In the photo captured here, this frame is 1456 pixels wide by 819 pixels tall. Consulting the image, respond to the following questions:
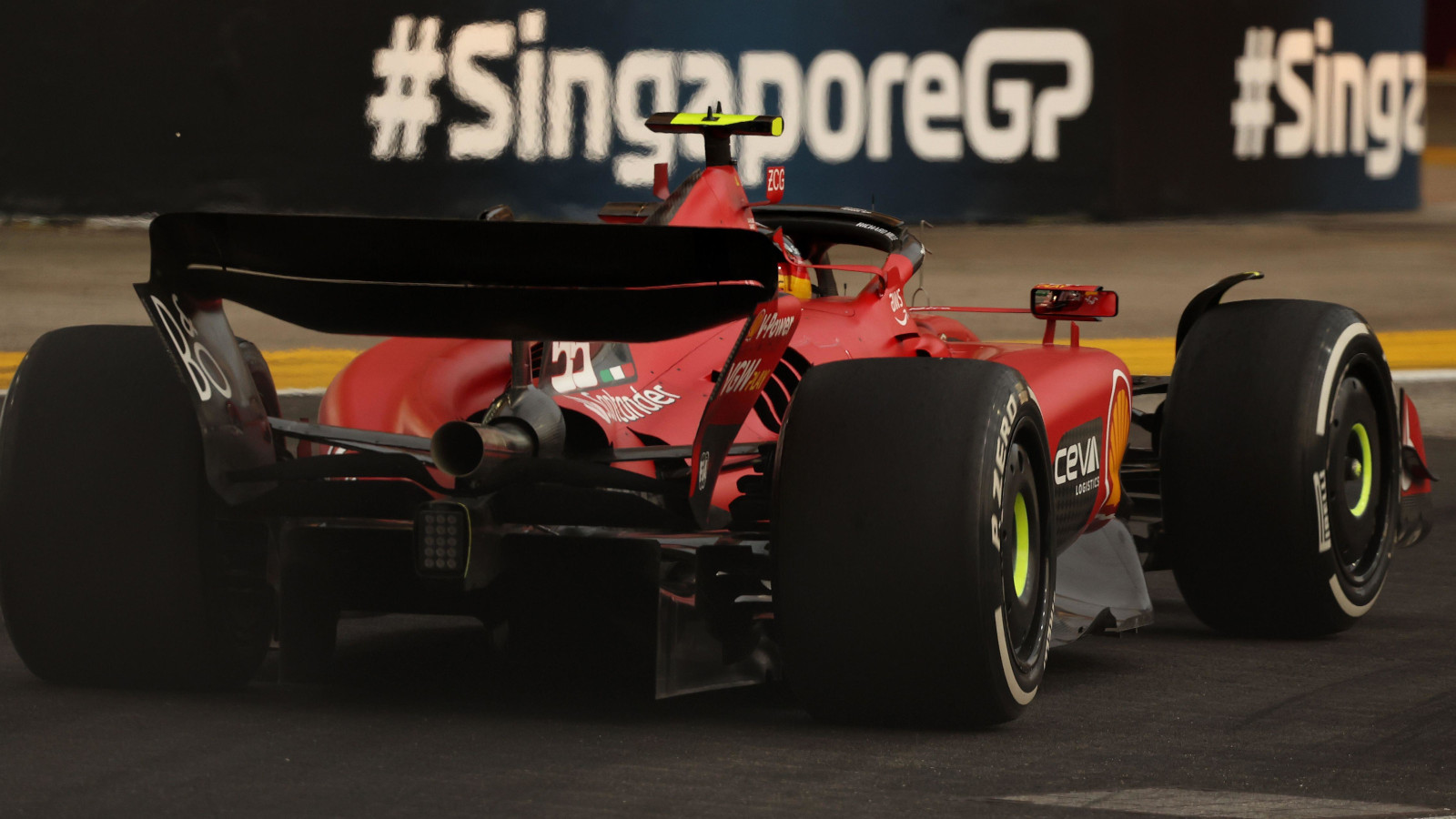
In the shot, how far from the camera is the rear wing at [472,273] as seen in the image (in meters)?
4.66

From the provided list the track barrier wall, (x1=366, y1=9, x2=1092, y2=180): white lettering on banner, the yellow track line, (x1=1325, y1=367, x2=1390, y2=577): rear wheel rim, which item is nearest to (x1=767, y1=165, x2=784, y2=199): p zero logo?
(x1=1325, y1=367, x2=1390, y2=577): rear wheel rim

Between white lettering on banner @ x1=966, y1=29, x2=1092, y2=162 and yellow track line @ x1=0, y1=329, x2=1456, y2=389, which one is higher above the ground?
white lettering on banner @ x1=966, y1=29, x2=1092, y2=162

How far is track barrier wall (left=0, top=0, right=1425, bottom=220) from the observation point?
657 inches

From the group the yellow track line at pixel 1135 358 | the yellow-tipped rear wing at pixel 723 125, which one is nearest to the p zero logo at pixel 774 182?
the yellow-tipped rear wing at pixel 723 125

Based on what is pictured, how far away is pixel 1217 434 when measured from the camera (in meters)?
6.29

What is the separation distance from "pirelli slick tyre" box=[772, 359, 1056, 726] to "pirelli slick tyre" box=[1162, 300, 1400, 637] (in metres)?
1.51

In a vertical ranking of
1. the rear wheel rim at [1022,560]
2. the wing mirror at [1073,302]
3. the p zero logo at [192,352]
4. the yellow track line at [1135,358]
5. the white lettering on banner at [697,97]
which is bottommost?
the rear wheel rim at [1022,560]

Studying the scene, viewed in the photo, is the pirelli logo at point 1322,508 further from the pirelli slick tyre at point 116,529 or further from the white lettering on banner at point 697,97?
the white lettering on banner at point 697,97

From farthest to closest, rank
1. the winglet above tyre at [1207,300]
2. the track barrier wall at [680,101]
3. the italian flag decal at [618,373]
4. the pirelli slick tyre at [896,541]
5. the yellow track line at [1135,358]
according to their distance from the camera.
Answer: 1. the track barrier wall at [680,101]
2. the yellow track line at [1135,358]
3. the winglet above tyre at [1207,300]
4. the italian flag decal at [618,373]
5. the pirelli slick tyre at [896,541]

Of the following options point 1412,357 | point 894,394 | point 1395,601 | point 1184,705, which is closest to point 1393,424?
point 1395,601

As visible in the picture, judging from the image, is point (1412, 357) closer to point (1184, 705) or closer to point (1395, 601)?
point (1395, 601)

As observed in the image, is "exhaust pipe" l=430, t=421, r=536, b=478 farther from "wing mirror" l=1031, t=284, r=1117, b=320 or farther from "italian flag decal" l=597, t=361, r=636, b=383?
"wing mirror" l=1031, t=284, r=1117, b=320

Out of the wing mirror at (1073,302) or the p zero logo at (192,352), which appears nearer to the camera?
the p zero logo at (192,352)

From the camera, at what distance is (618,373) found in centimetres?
552
